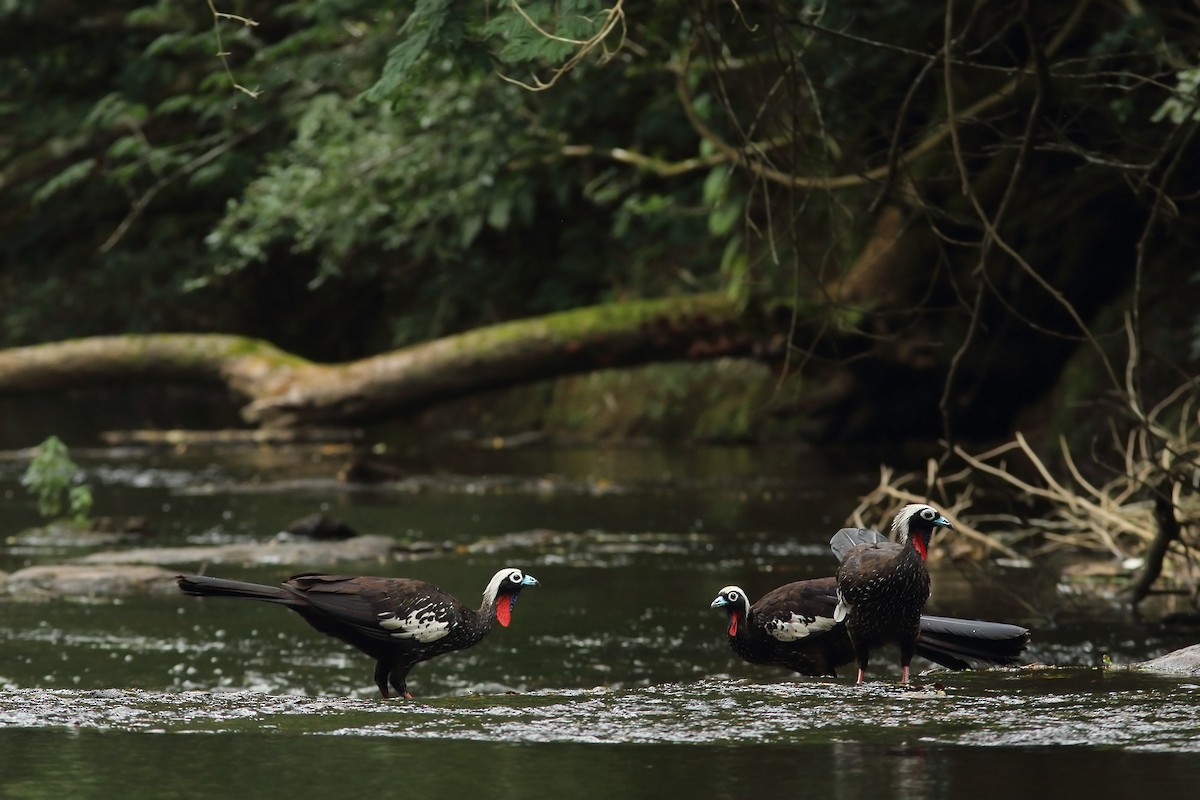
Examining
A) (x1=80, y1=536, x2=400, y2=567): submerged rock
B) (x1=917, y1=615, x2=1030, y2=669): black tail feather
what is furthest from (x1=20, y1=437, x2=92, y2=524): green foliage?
(x1=917, y1=615, x2=1030, y2=669): black tail feather

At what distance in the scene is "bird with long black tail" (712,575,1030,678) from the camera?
206 inches

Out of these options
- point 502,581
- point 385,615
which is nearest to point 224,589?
point 385,615

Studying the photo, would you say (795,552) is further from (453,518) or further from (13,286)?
(13,286)

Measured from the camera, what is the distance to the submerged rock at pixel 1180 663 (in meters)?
5.12

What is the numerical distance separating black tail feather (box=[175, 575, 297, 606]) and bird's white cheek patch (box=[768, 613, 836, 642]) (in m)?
1.46

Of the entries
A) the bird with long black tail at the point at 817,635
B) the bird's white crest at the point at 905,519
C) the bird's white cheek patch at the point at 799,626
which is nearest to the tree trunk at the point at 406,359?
the bird with long black tail at the point at 817,635

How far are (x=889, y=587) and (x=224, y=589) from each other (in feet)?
6.11

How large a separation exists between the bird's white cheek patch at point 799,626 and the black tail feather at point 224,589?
4.78ft

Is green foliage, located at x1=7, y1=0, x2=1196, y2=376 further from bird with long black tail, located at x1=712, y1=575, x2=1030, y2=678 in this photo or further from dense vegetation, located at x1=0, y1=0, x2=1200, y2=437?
bird with long black tail, located at x1=712, y1=575, x2=1030, y2=678

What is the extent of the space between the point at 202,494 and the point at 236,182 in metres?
6.78

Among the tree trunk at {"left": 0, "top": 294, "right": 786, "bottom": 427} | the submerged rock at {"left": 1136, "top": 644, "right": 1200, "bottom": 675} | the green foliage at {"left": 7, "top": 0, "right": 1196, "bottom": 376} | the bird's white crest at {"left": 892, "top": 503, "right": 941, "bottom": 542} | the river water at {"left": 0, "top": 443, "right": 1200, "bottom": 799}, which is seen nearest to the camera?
the river water at {"left": 0, "top": 443, "right": 1200, "bottom": 799}

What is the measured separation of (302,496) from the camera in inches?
486

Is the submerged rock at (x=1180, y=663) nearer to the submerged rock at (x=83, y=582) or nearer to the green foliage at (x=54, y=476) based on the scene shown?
the submerged rock at (x=83, y=582)

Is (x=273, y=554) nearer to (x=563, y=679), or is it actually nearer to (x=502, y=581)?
(x=563, y=679)
